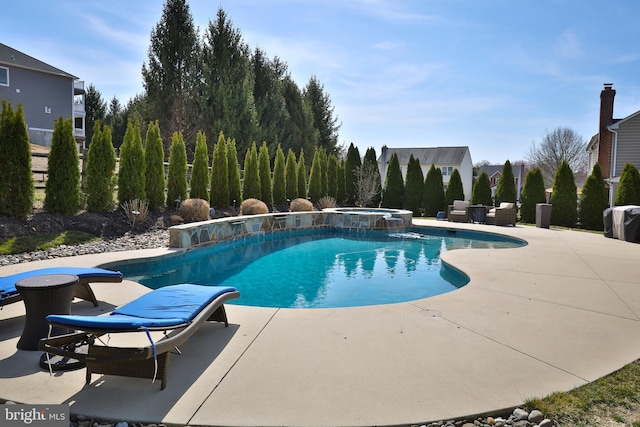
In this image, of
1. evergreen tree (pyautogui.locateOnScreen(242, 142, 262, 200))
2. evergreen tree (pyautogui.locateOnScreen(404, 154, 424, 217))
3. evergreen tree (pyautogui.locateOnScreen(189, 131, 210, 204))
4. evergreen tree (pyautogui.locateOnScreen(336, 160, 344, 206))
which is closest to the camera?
evergreen tree (pyautogui.locateOnScreen(189, 131, 210, 204))

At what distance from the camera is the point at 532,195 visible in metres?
18.0

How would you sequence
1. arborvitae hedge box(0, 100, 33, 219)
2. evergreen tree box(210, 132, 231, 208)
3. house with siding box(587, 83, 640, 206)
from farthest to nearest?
1. house with siding box(587, 83, 640, 206)
2. evergreen tree box(210, 132, 231, 208)
3. arborvitae hedge box(0, 100, 33, 219)

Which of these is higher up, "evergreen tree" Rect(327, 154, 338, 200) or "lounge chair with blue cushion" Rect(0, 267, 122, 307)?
"evergreen tree" Rect(327, 154, 338, 200)

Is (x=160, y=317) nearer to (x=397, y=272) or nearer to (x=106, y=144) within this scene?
(x=397, y=272)

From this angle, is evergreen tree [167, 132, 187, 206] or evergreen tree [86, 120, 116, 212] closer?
evergreen tree [86, 120, 116, 212]

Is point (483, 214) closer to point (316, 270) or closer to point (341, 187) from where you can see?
point (341, 187)

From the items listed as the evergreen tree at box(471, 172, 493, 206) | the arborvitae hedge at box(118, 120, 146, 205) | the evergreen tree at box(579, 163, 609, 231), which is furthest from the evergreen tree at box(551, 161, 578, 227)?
the arborvitae hedge at box(118, 120, 146, 205)

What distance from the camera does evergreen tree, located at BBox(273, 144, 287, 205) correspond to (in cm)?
1916

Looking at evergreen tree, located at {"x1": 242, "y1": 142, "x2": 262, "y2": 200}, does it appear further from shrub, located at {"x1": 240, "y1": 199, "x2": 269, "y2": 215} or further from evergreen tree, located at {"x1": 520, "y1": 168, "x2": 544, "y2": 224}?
evergreen tree, located at {"x1": 520, "y1": 168, "x2": 544, "y2": 224}

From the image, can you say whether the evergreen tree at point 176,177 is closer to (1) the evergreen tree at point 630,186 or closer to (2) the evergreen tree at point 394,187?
(2) the evergreen tree at point 394,187

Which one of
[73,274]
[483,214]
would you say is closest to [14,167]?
[73,274]

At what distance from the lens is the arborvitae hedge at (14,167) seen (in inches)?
343

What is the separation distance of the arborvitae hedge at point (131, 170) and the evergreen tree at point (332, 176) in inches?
501

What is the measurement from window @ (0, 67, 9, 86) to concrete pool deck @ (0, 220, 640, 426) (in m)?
25.9
